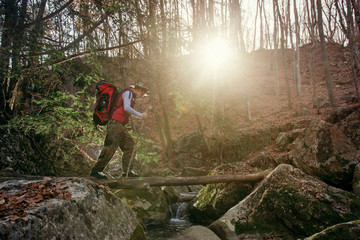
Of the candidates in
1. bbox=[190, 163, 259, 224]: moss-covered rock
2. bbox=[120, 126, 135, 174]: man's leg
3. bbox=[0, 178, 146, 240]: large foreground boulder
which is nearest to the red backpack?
bbox=[120, 126, 135, 174]: man's leg

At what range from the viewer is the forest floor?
50.0ft

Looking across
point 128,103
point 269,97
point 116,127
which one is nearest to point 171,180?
point 116,127

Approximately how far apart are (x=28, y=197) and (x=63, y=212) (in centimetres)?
53

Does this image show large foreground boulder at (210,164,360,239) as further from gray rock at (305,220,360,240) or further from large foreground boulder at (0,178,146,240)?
large foreground boulder at (0,178,146,240)

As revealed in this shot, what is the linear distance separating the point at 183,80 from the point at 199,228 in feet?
17.8

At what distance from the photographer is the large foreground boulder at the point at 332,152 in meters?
5.67

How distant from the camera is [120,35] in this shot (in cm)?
600

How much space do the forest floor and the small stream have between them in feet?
24.8

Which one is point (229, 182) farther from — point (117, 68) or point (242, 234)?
point (117, 68)

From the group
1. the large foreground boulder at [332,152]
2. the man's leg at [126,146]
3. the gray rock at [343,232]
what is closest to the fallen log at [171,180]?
the man's leg at [126,146]

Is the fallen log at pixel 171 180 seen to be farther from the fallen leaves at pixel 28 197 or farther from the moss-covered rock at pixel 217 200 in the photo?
the fallen leaves at pixel 28 197

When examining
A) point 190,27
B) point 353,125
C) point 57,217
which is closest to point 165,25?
point 190,27

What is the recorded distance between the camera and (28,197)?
2.74 meters

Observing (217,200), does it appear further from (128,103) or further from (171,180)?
(128,103)
